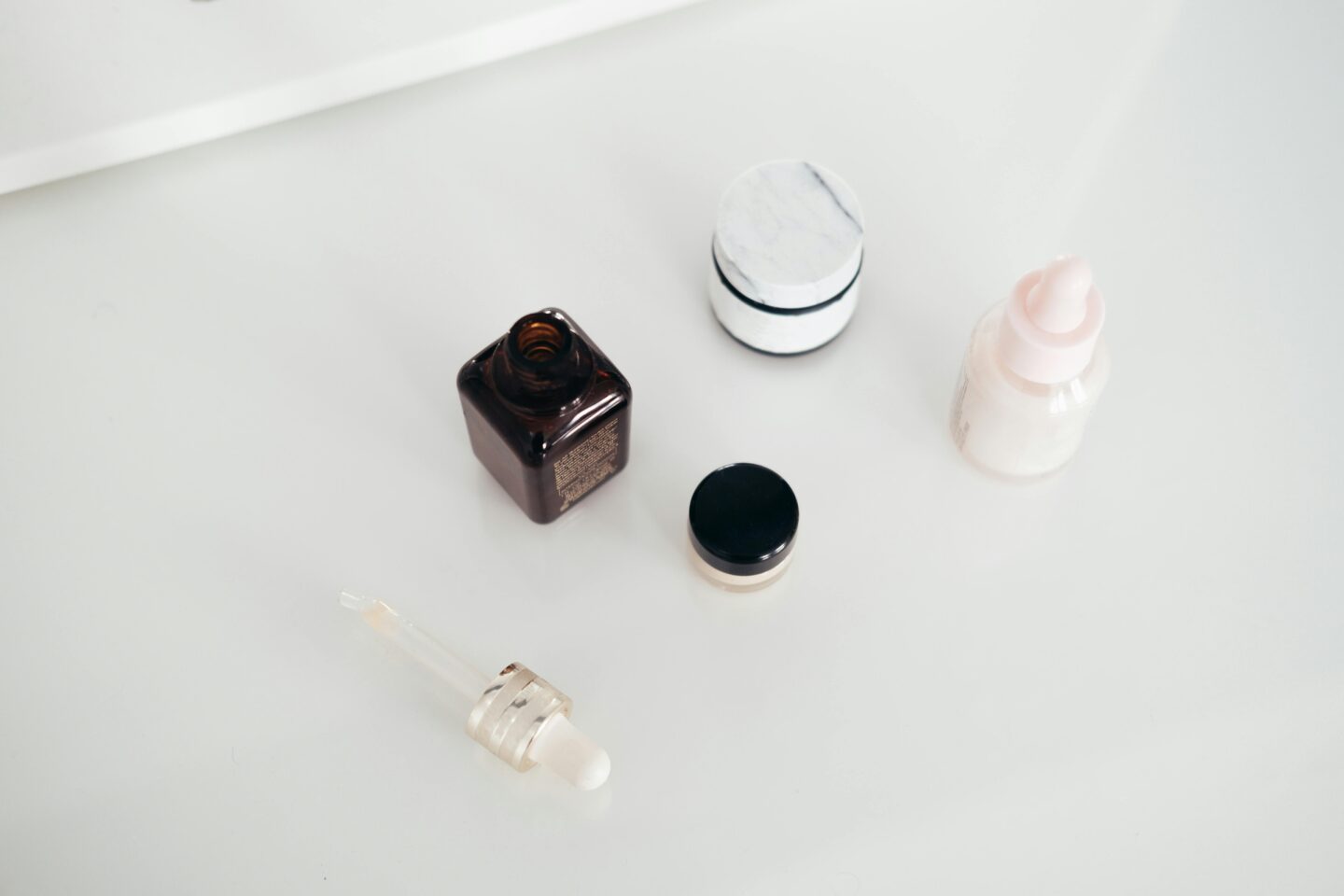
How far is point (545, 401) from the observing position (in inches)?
29.2

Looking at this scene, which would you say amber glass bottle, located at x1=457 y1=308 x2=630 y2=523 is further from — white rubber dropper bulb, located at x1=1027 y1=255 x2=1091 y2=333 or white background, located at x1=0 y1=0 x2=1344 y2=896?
white rubber dropper bulb, located at x1=1027 y1=255 x2=1091 y2=333

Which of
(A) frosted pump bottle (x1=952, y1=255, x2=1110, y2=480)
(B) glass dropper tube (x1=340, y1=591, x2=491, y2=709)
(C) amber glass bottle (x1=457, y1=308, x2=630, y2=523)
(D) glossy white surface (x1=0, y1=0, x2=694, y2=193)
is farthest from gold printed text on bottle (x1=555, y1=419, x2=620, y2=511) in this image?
(D) glossy white surface (x1=0, y1=0, x2=694, y2=193)

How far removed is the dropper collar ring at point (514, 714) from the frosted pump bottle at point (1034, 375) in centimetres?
32

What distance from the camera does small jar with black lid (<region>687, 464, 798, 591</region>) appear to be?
30.1 inches

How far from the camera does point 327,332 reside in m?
0.90

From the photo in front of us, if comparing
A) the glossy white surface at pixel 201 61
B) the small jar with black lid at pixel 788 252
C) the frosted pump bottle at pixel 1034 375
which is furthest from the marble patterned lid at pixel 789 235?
the glossy white surface at pixel 201 61

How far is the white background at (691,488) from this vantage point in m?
0.75

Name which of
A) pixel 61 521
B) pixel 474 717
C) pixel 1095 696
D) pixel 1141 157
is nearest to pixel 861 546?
pixel 1095 696

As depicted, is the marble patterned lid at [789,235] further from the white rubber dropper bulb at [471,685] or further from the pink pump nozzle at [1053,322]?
the white rubber dropper bulb at [471,685]

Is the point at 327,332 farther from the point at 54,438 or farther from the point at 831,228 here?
the point at 831,228

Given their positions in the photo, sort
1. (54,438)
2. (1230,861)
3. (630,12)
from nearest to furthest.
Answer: (1230,861), (54,438), (630,12)

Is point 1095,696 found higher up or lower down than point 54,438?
lower down

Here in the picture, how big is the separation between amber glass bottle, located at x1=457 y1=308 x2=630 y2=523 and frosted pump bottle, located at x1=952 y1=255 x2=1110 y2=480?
230 mm

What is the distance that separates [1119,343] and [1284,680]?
26 cm
